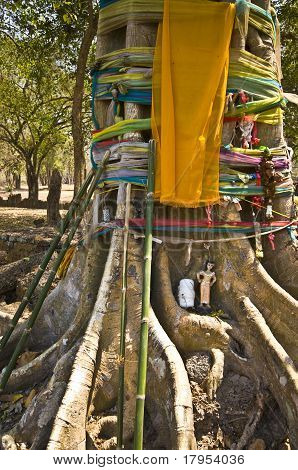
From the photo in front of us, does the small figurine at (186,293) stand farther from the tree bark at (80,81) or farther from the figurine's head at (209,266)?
the tree bark at (80,81)

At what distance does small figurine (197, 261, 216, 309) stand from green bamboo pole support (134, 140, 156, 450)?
2.56ft

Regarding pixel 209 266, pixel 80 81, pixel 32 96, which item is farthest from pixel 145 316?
pixel 32 96

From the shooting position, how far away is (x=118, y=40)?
448 centimetres

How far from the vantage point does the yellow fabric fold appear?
12.1ft

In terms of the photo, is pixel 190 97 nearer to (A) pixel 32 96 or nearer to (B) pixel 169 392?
(B) pixel 169 392

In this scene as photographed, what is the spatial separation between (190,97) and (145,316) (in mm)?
2047

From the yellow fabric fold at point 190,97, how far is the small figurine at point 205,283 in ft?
2.16

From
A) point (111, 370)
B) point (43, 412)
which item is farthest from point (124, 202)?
point (43, 412)

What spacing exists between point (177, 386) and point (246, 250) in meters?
1.48

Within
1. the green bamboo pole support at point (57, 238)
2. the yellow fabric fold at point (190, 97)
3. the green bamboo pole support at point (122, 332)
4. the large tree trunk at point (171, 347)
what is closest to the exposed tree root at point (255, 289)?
the large tree trunk at point (171, 347)

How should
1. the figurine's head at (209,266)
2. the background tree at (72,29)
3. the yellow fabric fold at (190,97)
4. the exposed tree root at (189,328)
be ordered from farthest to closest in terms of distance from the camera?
1. the background tree at (72,29)
2. the figurine's head at (209,266)
3. the yellow fabric fold at (190,97)
4. the exposed tree root at (189,328)

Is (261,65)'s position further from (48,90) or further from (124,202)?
(48,90)

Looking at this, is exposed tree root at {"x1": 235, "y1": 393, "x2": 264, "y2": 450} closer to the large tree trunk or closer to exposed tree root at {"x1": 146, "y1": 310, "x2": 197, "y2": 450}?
the large tree trunk

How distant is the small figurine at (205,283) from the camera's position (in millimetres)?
3828
